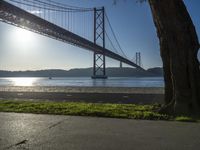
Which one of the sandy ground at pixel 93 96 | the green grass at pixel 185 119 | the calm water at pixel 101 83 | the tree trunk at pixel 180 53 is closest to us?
the green grass at pixel 185 119

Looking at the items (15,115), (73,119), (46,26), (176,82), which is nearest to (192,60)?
(176,82)

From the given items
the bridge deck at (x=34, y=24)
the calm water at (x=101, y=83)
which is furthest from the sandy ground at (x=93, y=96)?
the calm water at (x=101, y=83)

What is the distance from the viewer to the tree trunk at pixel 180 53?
6.23 m

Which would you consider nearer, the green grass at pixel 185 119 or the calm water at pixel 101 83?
the green grass at pixel 185 119

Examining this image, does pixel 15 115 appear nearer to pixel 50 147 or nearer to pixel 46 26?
pixel 50 147

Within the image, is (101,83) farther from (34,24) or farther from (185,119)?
(185,119)

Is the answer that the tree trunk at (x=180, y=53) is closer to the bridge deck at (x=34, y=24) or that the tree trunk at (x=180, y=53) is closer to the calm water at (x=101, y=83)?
the bridge deck at (x=34, y=24)

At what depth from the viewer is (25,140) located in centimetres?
407

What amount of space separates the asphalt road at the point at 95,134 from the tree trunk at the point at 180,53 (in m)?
1.14

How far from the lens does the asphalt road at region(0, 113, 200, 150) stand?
3.77 meters

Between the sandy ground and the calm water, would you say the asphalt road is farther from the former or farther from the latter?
the calm water

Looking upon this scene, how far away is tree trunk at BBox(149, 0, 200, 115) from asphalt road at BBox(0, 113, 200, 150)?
1136 mm

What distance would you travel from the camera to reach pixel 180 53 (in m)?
6.27

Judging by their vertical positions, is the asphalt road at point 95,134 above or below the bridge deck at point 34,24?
below
